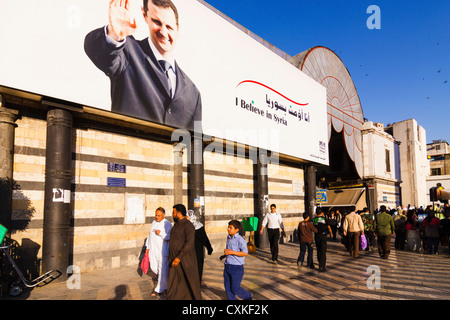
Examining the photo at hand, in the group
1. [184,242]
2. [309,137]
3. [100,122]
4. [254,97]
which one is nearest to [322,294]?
[184,242]

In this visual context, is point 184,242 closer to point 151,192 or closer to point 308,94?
point 151,192

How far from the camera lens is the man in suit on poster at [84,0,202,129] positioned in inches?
352

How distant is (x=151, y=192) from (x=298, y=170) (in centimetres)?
1039

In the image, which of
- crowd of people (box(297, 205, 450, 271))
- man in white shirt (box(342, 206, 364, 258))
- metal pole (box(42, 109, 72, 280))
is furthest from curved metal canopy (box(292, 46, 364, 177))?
metal pole (box(42, 109, 72, 280))

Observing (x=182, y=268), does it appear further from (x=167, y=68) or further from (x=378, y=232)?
(x=378, y=232)

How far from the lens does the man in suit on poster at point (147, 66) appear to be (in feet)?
29.4

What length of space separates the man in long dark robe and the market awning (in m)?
27.1

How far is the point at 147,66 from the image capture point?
10.0m

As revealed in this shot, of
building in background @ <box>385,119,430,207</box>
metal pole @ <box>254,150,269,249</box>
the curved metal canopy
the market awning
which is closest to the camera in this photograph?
metal pole @ <box>254,150,269,249</box>

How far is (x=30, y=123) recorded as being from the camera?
838 cm

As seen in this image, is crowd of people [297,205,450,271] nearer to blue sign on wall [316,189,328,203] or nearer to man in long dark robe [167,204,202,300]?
blue sign on wall [316,189,328,203]

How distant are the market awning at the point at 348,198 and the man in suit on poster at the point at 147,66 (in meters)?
22.9
